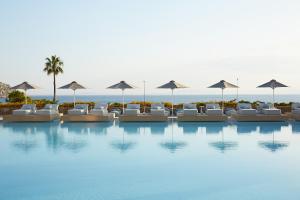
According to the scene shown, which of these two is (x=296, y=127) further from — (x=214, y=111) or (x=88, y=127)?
(x=88, y=127)

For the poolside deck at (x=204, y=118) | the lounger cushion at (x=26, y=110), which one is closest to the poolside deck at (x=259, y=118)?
the poolside deck at (x=204, y=118)

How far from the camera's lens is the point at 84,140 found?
12.7 m

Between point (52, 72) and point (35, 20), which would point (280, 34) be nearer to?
point (35, 20)

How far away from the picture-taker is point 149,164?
892 cm

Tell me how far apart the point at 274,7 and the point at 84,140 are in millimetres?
13630

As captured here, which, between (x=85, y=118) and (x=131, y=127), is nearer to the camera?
(x=131, y=127)

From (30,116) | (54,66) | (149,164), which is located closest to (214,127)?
(149,164)

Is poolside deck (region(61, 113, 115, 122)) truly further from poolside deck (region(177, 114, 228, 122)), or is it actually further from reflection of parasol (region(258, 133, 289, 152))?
reflection of parasol (region(258, 133, 289, 152))

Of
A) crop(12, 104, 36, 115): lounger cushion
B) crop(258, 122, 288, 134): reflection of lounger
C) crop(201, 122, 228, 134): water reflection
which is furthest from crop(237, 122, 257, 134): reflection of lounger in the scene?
crop(12, 104, 36, 115): lounger cushion

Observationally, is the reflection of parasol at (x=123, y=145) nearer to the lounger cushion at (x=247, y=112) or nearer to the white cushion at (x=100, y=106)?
the white cushion at (x=100, y=106)

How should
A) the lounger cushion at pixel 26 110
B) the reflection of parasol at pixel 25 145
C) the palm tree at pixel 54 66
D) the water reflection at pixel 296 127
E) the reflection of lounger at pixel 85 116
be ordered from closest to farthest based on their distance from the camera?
the reflection of parasol at pixel 25 145
the water reflection at pixel 296 127
the reflection of lounger at pixel 85 116
the lounger cushion at pixel 26 110
the palm tree at pixel 54 66

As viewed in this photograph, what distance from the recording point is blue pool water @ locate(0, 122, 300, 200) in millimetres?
6668

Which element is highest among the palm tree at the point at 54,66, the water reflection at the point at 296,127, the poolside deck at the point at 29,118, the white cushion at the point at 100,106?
the palm tree at the point at 54,66

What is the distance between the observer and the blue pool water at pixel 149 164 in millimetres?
6668
